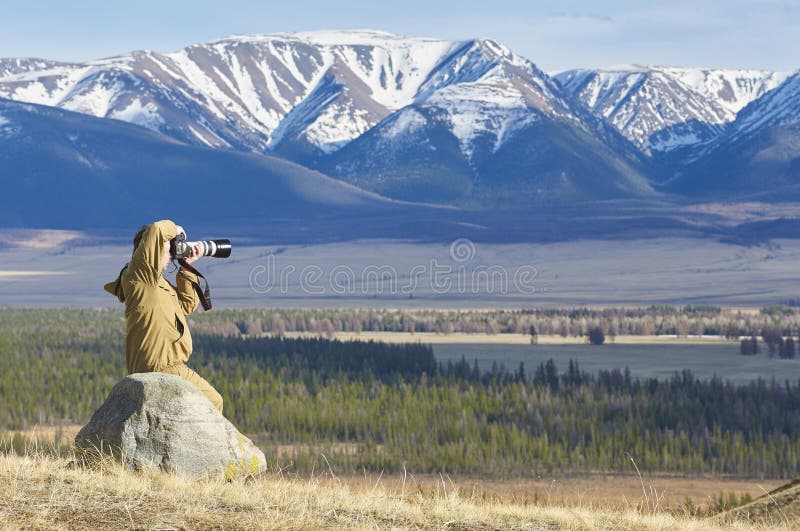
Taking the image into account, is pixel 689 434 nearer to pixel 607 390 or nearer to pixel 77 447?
pixel 607 390

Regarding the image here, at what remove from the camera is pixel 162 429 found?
19453 mm

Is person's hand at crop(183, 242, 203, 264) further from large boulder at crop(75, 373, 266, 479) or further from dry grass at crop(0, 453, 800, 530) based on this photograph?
dry grass at crop(0, 453, 800, 530)

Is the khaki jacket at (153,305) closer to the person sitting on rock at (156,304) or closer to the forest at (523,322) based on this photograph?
the person sitting on rock at (156,304)

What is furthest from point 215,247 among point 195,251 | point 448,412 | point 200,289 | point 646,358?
point 646,358

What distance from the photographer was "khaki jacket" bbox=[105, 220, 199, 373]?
18.9 meters

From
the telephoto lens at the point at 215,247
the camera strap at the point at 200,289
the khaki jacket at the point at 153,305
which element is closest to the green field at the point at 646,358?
the khaki jacket at the point at 153,305

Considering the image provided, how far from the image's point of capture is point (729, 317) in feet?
418

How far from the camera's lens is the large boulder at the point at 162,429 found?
63.8 ft

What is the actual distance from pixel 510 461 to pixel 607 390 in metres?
19.2

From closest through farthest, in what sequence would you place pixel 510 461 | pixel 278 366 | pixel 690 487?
pixel 690 487, pixel 510 461, pixel 278 366

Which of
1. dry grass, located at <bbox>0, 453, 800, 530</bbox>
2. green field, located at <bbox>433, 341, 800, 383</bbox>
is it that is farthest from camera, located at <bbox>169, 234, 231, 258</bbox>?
green field, located at <bbox>433, 341, 800, 383</bbox>

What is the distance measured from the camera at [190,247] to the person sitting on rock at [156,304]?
0.06m

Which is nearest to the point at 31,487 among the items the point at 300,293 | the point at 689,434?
the point at 689,434

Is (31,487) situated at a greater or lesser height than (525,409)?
greater
